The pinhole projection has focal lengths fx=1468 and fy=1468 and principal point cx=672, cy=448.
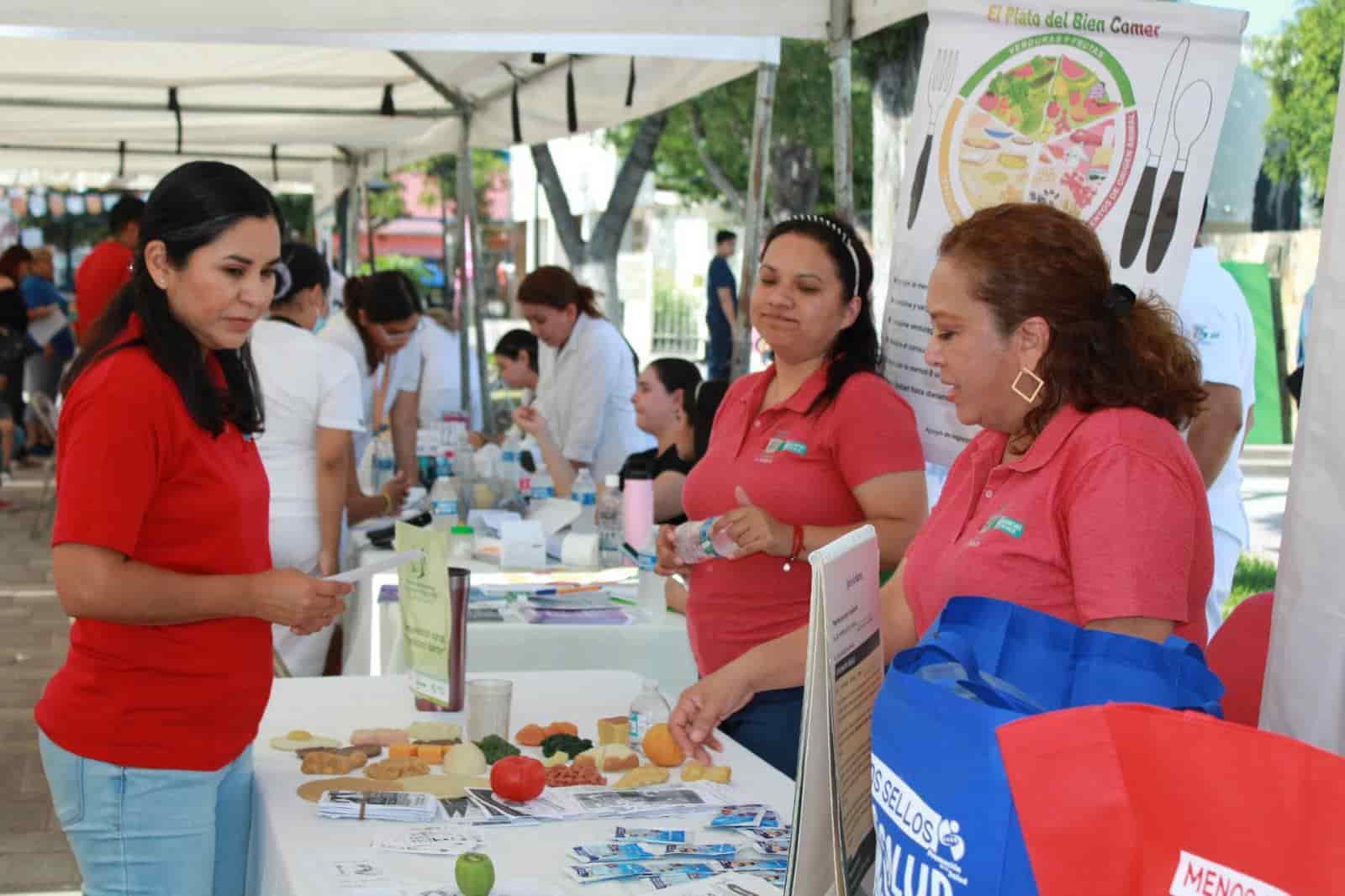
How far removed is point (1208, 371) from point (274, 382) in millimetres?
2276

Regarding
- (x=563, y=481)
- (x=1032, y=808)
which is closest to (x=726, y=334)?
(x=563, y=481)

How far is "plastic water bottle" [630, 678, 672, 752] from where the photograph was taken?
2262 mm

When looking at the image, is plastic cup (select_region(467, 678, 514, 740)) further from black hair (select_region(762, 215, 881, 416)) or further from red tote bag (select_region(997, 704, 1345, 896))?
red tote bag (select_region(997, 704, 1345, 896))

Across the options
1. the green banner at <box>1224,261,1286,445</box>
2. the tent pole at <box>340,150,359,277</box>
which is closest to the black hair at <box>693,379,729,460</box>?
the green banner at <box>1224,261,1286,445</box>

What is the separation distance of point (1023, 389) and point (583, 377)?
3863 mm

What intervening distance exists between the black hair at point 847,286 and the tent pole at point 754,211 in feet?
4.97

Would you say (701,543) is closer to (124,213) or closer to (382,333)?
(382,333)

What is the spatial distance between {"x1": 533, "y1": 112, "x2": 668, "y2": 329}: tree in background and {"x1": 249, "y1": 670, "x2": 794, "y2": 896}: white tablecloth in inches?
461

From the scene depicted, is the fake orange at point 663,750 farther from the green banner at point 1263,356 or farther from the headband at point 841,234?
the green banner at point 1263,356

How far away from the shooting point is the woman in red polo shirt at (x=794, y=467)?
97.1 inches

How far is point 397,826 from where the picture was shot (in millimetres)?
1883

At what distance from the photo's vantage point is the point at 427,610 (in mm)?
2359

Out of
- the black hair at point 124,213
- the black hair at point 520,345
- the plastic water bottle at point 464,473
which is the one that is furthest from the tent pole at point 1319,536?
the black hair at point 124,213

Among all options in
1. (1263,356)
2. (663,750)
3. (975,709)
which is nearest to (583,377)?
(663,750)
